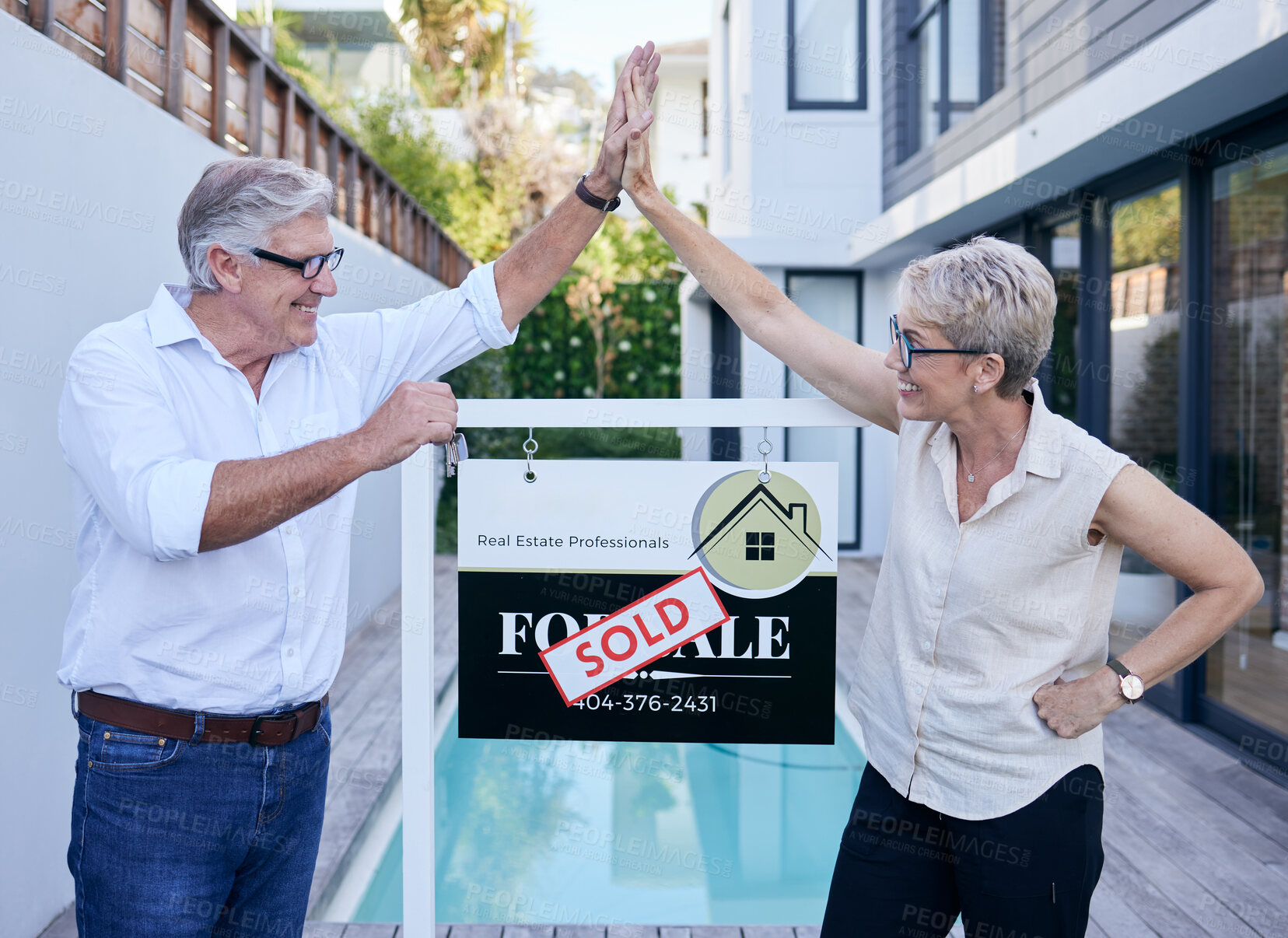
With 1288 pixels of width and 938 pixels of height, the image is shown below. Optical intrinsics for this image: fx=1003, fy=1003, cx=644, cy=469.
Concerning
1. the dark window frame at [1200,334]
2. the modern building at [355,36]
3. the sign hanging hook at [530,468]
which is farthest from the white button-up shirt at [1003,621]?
the modern building at [355,36]

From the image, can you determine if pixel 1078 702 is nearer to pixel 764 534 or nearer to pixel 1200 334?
pixel 764 534

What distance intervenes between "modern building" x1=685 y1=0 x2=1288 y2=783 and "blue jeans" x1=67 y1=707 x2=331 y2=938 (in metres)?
3.25

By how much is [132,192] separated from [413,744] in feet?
7.73

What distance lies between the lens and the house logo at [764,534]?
6.07 feet

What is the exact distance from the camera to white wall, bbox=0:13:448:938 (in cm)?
244

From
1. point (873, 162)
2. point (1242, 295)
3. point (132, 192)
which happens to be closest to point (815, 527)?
point (132, 192)

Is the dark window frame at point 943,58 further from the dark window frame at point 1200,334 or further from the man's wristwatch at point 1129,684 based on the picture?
the man's wristwatch at point 1129,684

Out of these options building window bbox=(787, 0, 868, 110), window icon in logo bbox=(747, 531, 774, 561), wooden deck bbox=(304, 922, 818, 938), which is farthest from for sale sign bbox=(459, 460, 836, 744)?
building window bbox=(787, 0, 868, 110)

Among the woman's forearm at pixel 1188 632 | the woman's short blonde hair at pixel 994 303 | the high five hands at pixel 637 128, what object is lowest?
the woman's forearm at pixel 1188 632

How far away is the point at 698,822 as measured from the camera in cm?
417

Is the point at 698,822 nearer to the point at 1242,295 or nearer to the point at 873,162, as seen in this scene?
the point at 1242,295

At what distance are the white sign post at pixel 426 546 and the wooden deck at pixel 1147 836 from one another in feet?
2.88

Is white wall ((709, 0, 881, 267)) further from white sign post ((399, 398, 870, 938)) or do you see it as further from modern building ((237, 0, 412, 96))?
modern building ((237, 0, 412, 96))

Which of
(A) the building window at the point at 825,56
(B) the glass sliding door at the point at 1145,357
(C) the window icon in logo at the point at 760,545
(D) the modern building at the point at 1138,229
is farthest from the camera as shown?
(A) the building window at the point at 825,56
